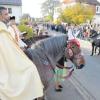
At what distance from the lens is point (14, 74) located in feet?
9.97

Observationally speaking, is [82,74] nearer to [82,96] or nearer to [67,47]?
[82,96]

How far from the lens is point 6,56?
9.89 feet

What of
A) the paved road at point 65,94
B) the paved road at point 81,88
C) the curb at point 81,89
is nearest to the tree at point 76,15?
the paved road at point 81,88

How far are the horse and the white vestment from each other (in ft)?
2.46

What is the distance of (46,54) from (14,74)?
1.42 metres

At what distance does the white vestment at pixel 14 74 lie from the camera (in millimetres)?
2992

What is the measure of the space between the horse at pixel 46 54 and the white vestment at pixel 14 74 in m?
0.75

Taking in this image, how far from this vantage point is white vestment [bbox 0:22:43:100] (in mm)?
2992

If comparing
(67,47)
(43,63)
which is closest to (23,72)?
(43,63)

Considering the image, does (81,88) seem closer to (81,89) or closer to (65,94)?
(81,89)

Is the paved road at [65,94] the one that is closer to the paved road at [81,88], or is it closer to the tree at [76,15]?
the paved road at [81,88]

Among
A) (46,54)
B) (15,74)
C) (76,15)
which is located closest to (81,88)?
(46,54)

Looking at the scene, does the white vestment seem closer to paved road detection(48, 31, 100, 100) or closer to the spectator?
Answer: the spectator

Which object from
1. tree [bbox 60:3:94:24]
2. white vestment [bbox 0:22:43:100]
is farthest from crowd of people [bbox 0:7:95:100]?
tree [bbox 60:3:94:24]
